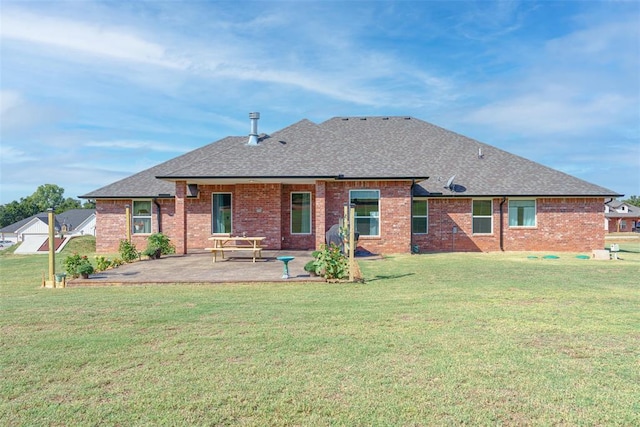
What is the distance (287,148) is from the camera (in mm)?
18828

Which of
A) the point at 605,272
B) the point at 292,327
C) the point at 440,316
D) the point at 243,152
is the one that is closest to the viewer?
the point at 292,327

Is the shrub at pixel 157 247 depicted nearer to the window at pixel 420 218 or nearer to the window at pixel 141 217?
the window at pixel 141 217

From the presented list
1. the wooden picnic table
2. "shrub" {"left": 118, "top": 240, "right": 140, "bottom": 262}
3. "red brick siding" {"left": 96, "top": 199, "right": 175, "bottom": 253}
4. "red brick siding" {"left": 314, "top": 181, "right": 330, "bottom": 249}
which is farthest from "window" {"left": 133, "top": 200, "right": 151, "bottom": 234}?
"red brick siding" {"left": 314, "top": 181, "right": 330, "bottom": 249}

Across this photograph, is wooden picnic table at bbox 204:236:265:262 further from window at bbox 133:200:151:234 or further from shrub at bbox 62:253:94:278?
window at bbox 133:200:151:234

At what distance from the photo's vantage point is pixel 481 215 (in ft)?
65.9

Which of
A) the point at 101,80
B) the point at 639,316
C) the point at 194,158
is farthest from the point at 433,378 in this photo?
the point at 194,158

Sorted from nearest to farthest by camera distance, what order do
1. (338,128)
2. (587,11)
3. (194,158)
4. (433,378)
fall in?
(433,378), (587,11), (194,158), (338,128)

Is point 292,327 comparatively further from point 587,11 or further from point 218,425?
point 587,11

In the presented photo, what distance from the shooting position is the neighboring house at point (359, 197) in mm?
17453

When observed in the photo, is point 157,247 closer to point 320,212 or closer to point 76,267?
point 76,267

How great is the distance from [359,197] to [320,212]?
1927 millimetres

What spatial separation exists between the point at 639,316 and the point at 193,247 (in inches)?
653

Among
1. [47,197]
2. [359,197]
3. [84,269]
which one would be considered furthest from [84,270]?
[47,197]

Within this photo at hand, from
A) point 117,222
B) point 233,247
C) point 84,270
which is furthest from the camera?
point 117,222
